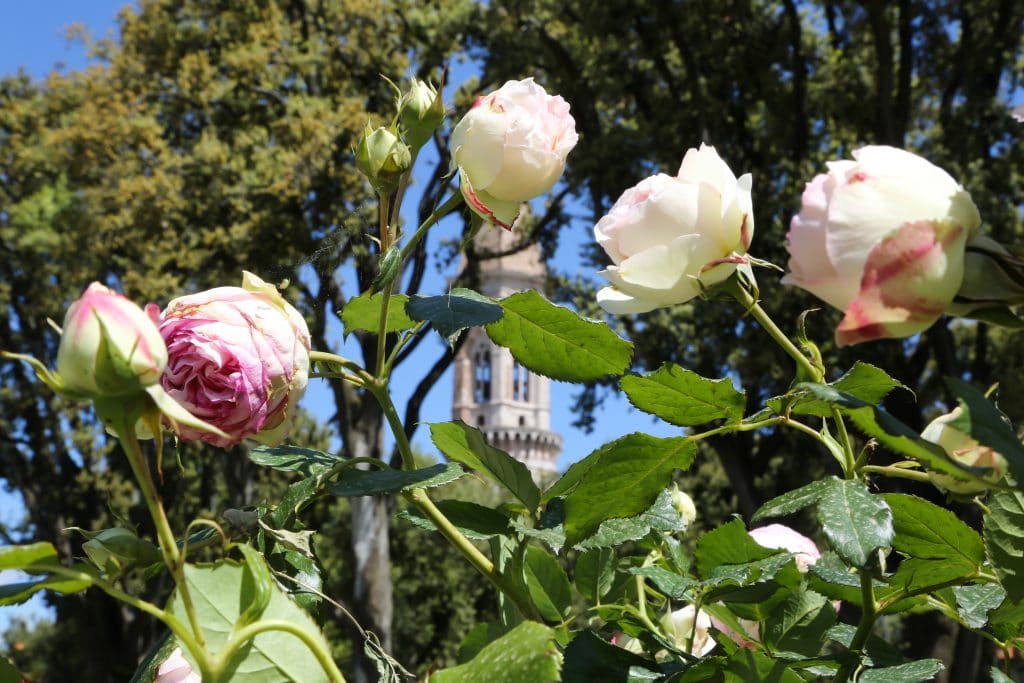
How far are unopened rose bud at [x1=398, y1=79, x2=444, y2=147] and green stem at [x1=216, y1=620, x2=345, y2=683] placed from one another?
0.87ft

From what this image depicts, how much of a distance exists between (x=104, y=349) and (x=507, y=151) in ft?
0.84

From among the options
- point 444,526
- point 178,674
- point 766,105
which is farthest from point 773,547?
point 766,105

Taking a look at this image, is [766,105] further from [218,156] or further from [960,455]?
[960,455]

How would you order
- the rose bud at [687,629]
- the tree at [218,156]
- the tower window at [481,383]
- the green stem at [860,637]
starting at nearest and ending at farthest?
the green stem at [860,637] → the rose bud at [687,629] → the tree at [218,156] → the tower window at [481,383]

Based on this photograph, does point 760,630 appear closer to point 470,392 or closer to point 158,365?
point 158,365

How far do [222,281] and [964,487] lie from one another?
6.85 metres

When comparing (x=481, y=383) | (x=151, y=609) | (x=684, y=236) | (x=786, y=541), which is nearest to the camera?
(x=151, y=609)

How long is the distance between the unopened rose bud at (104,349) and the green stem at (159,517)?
2 cm

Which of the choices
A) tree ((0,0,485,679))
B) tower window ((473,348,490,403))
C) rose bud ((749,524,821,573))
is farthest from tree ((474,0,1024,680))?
tower window ((473,348,490,403))

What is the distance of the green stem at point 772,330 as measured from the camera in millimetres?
343

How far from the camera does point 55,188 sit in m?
8.36

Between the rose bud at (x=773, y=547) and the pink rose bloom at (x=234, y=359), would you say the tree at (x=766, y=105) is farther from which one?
the pink rose bloom at (x=234, y=359)

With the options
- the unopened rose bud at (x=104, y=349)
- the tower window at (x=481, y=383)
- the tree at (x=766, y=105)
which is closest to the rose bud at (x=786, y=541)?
the unopened rose bud at (x=104, y=349)

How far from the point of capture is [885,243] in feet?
0.92
